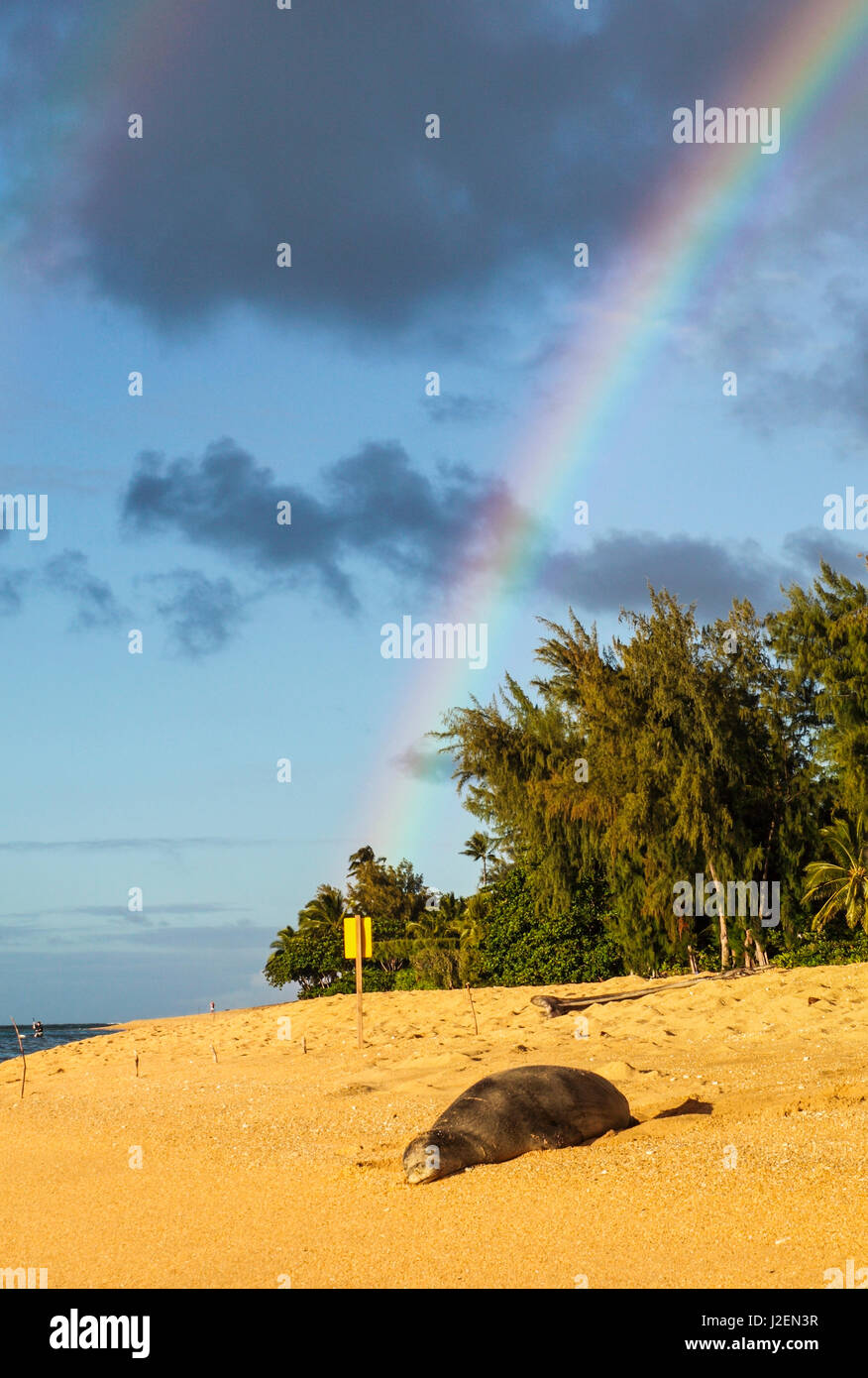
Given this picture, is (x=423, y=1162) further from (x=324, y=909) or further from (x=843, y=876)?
(x=324, y=909)

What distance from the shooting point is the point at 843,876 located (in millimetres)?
25203

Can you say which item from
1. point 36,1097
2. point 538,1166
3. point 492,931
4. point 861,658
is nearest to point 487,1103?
point 538,1166

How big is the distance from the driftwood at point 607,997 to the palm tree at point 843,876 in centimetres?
283

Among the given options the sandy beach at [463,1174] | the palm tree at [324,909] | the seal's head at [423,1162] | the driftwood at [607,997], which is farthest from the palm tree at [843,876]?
the palm tree at [324,909]

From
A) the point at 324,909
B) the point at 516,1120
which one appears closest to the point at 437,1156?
the point at 516,1120

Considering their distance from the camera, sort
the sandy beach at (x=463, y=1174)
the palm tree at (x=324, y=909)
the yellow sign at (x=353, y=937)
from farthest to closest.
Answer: the palm tree at (x=324, y=909) → the yellow sign at (x=353, y=937) → the sandy beach at (x=463, y=1174)

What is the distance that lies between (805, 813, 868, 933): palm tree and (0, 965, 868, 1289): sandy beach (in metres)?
6.13

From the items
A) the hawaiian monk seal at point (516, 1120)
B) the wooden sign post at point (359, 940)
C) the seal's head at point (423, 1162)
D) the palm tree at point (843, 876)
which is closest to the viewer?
the seal's head at point (423, 1162)

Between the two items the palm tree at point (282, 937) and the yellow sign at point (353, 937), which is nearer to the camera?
the yellow sign at point (353, 937)

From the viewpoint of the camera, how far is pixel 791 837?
2661cm

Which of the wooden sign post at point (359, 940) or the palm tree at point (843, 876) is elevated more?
the palm tree at point (843, 876)

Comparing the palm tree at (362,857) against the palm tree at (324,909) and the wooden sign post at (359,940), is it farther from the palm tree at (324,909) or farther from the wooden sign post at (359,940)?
the wooden sign post at (359,940)

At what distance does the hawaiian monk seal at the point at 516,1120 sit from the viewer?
8977 millimetres

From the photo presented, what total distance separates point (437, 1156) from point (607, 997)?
12.8 metres
